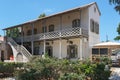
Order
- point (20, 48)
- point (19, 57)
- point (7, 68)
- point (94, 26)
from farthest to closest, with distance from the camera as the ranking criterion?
point (20, 48) < point (19, 57) < point (94, 26) < point (7, 68)

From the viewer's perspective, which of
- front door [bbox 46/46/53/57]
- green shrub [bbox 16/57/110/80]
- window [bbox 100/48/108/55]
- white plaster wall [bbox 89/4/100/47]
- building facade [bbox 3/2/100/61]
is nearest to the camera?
green shrub [bbox 16/57/110/80]

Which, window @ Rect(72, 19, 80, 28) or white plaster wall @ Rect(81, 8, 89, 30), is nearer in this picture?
white plaster wall @ Rect(81, 8, 89, 30)

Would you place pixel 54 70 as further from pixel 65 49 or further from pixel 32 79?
pixel 65 49

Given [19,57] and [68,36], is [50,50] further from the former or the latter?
[68,36]

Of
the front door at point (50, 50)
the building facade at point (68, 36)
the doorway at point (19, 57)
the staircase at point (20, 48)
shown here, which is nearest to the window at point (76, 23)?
the building facade at point (68, 36)

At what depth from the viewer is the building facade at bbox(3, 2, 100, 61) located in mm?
24406

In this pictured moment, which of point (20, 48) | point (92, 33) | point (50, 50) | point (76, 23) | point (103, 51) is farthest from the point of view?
→ point (50, 50)

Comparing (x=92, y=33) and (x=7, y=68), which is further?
(x=92, y=33)

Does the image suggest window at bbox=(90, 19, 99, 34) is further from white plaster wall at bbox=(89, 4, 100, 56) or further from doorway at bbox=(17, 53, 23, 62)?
doorway at bbox=(17, 53, 23, 62)

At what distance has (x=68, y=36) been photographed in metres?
24.2

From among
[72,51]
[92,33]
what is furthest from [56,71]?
[92,33]

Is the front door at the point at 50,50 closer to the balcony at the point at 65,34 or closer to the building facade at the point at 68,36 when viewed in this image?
the building facade at the point at 68,36

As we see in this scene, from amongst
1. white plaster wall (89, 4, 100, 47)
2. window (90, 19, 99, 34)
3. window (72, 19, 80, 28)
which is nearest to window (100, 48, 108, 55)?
white plaster wall (89, 4, 100, 47)

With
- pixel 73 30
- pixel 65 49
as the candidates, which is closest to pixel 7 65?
pixel 73 30
